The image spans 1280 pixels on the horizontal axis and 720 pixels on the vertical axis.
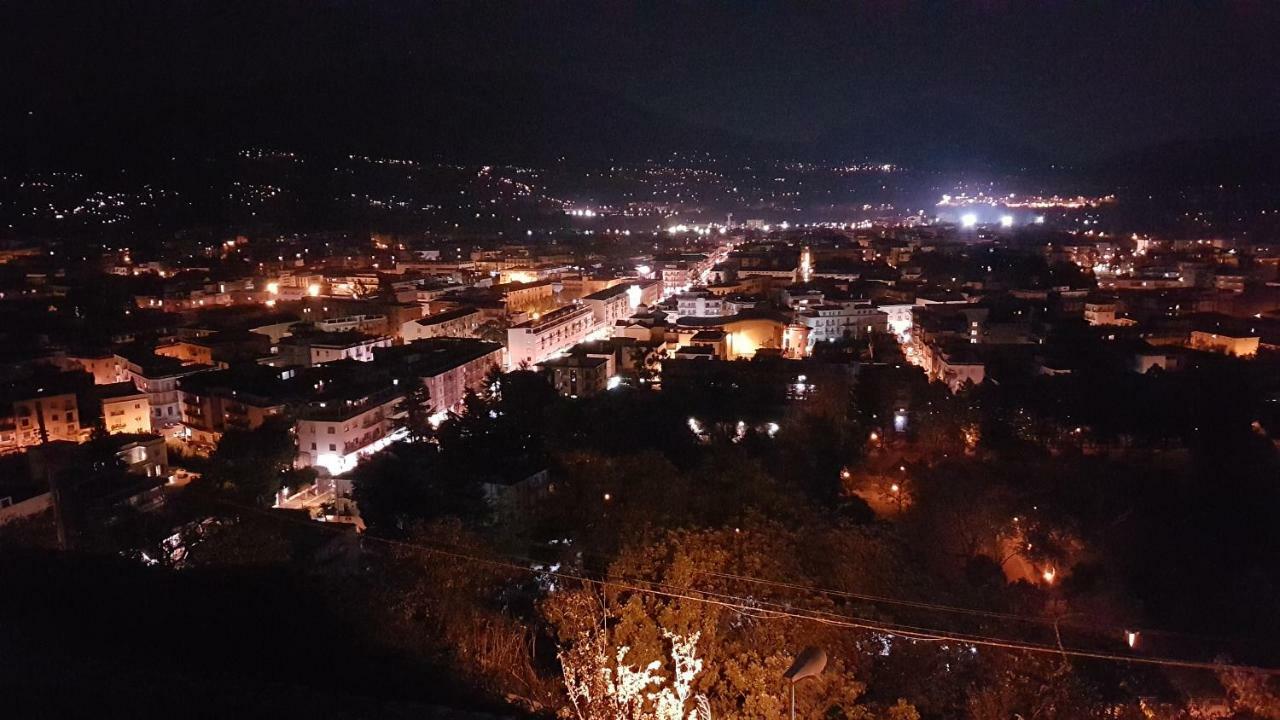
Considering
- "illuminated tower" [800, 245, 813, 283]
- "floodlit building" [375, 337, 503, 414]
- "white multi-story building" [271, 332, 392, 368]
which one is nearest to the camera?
"floodlit building" [375, 337, 503, 414]

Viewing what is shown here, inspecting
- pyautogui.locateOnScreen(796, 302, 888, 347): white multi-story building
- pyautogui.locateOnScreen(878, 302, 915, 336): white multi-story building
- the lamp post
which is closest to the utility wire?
the lamp post

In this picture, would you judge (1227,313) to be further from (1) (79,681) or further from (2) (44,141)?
(2) (44,141)

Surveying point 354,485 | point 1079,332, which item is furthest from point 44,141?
point 1079,332

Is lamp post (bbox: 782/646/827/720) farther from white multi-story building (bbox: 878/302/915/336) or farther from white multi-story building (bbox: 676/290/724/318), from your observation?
white multi-story building (bbox: 878/302/915/336)

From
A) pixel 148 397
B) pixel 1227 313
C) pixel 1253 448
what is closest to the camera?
pixel 1253 448

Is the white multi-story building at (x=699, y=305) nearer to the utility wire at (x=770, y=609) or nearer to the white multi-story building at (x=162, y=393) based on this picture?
the white multi-story building at (x=162, y=393)

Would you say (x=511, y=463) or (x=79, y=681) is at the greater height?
(x=79, y=681)

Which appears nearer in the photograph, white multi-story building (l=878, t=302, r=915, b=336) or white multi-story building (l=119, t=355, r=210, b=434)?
white multi-story building (l=119, t=355, r=210, b=434)

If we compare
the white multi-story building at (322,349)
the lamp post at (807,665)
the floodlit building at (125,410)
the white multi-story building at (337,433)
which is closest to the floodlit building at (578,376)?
the white multi-story building at (337,433)

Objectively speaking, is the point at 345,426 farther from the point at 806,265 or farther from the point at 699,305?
the point at 806,265
